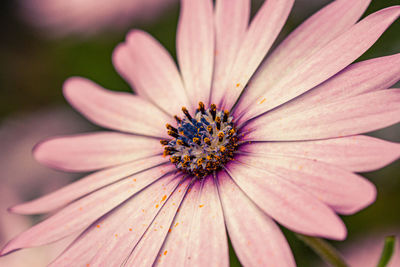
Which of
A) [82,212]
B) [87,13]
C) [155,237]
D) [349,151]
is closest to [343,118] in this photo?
[349,151]

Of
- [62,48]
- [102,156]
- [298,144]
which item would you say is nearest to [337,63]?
[298,144]

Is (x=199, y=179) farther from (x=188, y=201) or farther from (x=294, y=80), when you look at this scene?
(x=294, y=80)

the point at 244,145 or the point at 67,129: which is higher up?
the point at 67,129

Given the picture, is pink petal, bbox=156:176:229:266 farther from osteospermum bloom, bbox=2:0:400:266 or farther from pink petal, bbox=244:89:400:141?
pink petal, bbox=244:89:400:141

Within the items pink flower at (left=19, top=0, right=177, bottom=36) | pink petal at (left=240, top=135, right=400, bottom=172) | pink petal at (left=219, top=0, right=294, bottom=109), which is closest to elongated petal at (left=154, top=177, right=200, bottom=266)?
pink petal at (left=240, top=135, right=400, bottom=172)

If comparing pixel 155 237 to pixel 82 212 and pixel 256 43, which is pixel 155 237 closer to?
pixel 82 212
